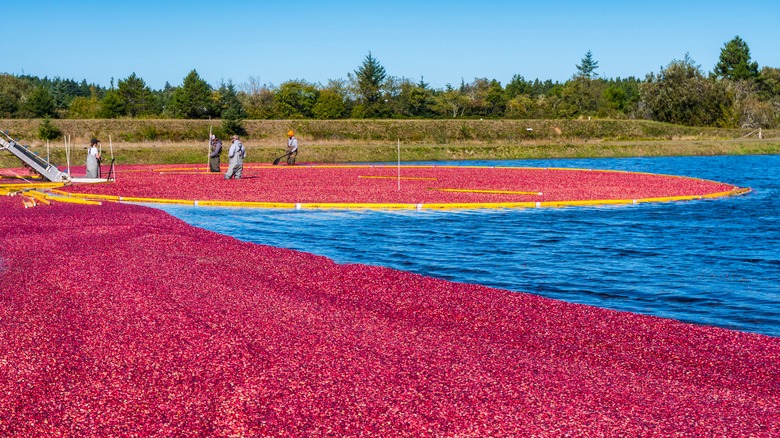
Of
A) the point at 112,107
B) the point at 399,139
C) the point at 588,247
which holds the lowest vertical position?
the point at 588,247

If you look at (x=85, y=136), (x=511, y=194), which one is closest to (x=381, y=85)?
(x=85, y=136)

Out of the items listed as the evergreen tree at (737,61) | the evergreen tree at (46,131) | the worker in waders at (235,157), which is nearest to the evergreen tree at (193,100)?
the evergreen tree at (46,131)

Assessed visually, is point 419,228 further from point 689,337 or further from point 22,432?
point 22,432

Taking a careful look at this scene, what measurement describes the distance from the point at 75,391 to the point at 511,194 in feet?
73.2

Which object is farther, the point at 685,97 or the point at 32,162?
the point at 685,97

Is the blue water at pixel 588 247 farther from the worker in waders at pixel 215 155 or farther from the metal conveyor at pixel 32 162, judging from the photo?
the worker in waders at pixel 215 155

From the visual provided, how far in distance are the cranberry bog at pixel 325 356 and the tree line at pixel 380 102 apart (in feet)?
186

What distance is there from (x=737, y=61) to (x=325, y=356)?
144m

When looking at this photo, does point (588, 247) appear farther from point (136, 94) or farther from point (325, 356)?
point (136, 94)

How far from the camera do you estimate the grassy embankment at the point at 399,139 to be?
57.7m

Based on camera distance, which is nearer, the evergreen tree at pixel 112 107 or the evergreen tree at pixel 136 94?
the evergreen tree at pixel 112 107

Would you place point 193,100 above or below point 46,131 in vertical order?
above

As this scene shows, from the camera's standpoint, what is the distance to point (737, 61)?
138625 millimetres

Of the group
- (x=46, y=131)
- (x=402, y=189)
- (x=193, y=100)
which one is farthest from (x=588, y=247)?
(x=193, y=100)
